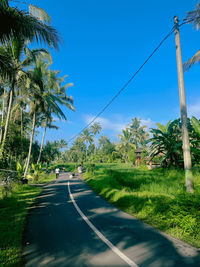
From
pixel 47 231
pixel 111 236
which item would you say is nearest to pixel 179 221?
pixel 111 236

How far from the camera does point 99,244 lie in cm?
403

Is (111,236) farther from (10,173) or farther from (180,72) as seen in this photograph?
(10,173)

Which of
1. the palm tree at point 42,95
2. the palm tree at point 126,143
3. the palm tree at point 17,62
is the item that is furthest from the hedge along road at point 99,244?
the palm tree at point 126,143

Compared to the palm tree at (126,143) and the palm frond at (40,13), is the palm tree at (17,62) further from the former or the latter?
the palm tree at (126,143)

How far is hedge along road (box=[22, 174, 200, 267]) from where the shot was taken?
10.8 ft

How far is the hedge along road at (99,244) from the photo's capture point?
130 inches

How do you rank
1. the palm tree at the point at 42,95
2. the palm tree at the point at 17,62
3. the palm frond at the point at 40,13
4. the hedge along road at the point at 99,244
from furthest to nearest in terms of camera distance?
the palm tree at the point at 42,95 → the palm tree at the point at 17,62 → the palm frond at the point at 40,13 → the hedge along road at the point at 99,244

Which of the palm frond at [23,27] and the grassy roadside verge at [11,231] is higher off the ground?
the palm frond at [23,27]

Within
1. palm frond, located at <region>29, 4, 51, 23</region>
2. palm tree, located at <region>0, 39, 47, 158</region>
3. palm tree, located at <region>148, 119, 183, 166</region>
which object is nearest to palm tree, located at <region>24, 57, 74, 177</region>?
palm tree, located at <region>0, 39, 47, 158</region>

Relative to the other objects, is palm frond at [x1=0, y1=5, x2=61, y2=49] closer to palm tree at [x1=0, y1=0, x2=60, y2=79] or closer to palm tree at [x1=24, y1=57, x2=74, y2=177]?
palm tree at [x1=0, y1=0, x2=60, y2=79]

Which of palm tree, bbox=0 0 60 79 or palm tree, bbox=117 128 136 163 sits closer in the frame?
palm tree, bbox=0 0 60 79

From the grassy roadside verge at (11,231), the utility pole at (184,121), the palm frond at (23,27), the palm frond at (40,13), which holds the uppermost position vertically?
the palm frond at (40,13)

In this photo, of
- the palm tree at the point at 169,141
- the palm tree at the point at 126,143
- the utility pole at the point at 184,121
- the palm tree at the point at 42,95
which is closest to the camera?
the utility pole at the point at 184,121

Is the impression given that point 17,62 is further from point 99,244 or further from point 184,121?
point 99,244
